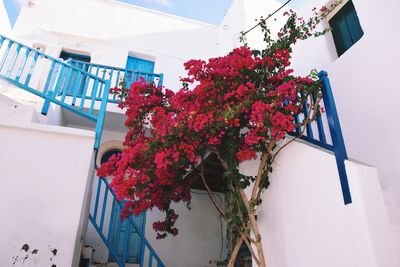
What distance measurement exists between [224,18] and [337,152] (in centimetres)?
854

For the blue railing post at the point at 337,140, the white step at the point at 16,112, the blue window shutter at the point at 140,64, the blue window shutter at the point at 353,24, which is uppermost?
the blue window shutter at the point at 140,64

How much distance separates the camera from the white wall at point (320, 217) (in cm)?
265

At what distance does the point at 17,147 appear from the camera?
13.3 feet

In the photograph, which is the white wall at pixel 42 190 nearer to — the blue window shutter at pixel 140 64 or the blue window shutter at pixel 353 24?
the blue window shutter at pixel 353 24

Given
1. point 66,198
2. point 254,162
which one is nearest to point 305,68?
point 254,162

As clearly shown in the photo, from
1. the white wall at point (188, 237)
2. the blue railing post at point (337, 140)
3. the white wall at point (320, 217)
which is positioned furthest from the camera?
the white wall at point (188, 237)

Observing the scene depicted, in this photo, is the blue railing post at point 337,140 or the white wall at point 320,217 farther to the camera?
the blue railing post at point 337,140

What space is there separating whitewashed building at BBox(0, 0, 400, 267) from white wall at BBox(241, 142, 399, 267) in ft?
0.03

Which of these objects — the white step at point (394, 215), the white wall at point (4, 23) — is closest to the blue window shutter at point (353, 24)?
the white step at point (394, 215)

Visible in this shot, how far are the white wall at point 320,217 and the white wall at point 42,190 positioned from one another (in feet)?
8.02

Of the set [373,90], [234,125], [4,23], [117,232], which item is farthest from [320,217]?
[4,23]

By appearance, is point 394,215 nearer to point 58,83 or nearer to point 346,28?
point 346,28

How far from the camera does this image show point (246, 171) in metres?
4.46

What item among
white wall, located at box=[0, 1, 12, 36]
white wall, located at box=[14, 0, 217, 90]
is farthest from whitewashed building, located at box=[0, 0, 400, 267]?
white wall, located at box=[14, 0, 217, 90]
